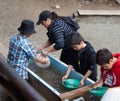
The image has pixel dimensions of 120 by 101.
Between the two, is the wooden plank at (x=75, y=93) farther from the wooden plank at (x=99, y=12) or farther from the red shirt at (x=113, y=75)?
the wooden plank at (x=99, y=12)

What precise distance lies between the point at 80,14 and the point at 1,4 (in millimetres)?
2194

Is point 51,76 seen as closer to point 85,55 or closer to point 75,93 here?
point 85,55

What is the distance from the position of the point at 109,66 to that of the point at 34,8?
6037mm

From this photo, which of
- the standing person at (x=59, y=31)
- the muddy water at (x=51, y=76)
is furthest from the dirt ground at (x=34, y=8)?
the standing person at (x=59, y=31)

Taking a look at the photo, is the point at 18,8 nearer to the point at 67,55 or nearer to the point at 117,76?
the point at 67,55

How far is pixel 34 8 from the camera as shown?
31.3ft

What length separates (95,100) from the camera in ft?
14.2

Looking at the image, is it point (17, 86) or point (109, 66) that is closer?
point (17, 86)

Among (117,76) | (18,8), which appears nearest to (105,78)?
(117,76)

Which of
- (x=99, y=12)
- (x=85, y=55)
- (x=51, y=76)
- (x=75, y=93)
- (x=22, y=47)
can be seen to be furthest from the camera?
(x=99, y=12)

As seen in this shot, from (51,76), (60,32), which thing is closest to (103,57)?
(60,32)

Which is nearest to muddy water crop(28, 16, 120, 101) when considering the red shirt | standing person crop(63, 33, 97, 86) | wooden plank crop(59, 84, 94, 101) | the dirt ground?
the dirt ground

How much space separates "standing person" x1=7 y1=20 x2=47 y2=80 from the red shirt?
38.0 inches

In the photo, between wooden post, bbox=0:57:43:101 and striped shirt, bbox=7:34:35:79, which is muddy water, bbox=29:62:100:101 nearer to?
striped shirt, bbox=7:34:35:79
